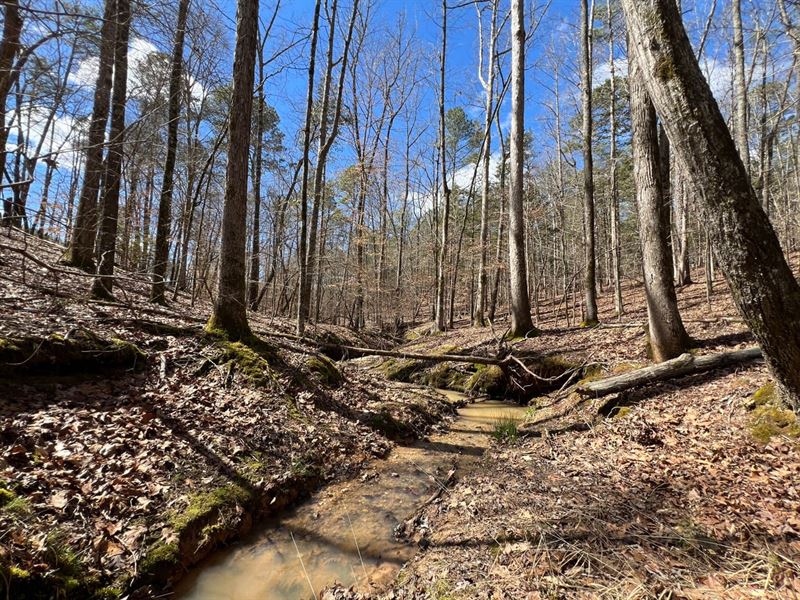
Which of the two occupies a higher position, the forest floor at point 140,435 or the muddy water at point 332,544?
the forest floor at point 140,435

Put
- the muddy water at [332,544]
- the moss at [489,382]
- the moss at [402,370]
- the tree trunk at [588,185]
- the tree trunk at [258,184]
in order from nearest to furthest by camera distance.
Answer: the muddy water at [332,544]
the moss at [489,382]
the moss at [402,370]
the tree trunk at [588,185]
the tree trunk at [258,184]

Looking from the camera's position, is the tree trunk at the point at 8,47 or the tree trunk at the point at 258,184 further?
the tree trunk at the point at 258,184

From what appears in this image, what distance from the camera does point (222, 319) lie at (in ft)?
20.8

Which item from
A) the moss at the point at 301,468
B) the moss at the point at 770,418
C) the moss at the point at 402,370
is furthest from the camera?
the moss at the point at 402,370

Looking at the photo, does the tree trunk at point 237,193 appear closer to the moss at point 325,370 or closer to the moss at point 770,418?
the moss at point 325,370

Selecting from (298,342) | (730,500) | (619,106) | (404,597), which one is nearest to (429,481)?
(404,597)

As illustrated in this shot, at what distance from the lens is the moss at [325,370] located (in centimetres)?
689

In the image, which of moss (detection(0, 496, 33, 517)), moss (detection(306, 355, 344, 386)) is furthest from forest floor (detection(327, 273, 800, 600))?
moss (detection(306, 355, 344, 386))

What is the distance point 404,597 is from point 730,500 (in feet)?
8.83

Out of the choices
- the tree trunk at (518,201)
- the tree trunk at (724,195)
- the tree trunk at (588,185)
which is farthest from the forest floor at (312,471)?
the tree trunk at (588,185)

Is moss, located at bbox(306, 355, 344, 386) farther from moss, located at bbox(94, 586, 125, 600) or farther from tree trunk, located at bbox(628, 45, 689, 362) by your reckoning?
tree trunk, located at bbox(628, 45, 689, 362)

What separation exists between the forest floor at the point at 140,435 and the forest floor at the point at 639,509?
160 centimetres

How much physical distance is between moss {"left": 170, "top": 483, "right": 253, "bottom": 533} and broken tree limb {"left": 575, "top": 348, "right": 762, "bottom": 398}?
5076 mm

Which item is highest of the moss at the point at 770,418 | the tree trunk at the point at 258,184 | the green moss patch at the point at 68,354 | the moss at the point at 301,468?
the tree trunk at the point at 258,184
